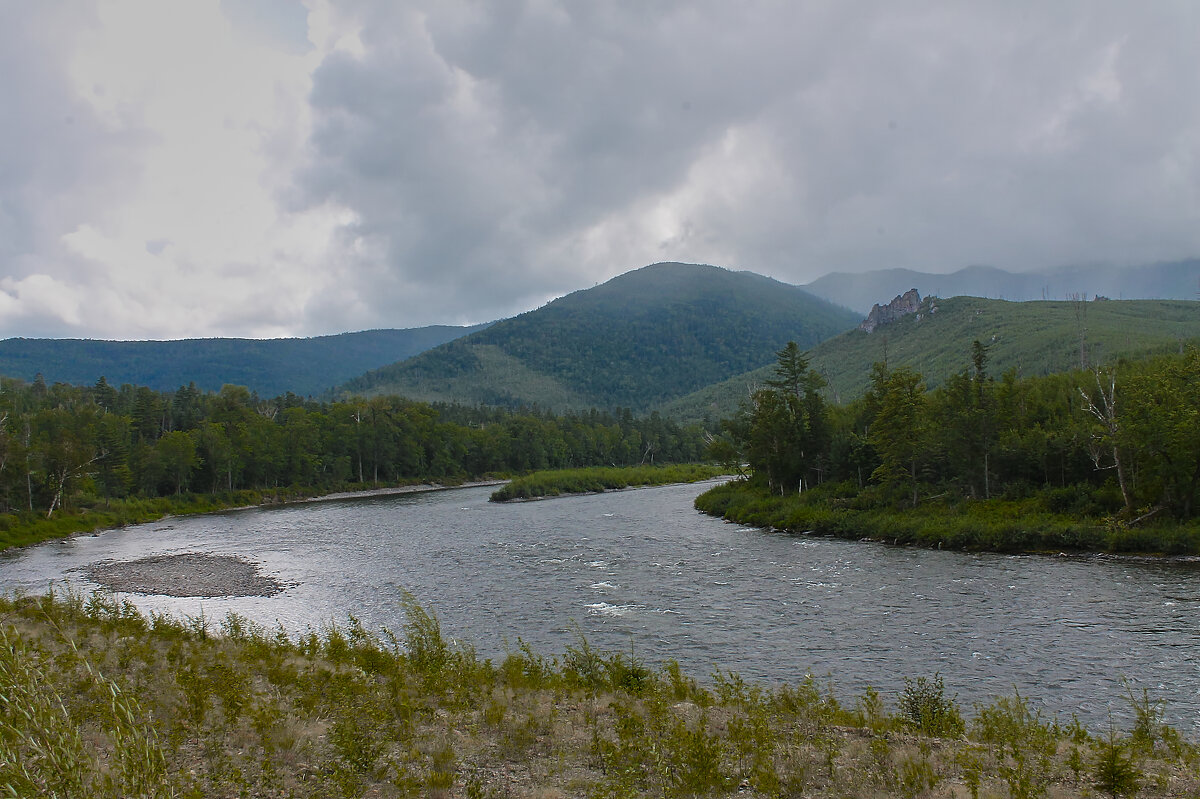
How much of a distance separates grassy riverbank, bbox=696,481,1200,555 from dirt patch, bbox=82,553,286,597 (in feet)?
116

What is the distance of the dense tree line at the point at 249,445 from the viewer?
234 ft

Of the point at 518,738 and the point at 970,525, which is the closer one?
the point at 518,738

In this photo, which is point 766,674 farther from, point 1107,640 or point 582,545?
point 582,545

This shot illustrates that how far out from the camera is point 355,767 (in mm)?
10172

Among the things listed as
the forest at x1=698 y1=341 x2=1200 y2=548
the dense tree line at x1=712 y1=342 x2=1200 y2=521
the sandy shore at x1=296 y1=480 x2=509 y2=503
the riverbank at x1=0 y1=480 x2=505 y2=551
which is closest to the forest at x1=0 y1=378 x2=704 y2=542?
the riverbank at x1=0 y1=480 x2=505 y2=551

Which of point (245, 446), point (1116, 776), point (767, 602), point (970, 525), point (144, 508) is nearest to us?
point (1116, 776)

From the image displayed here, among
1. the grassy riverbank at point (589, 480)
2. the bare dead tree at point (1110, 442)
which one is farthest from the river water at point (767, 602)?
the grassy riverbank at point (589, 480)

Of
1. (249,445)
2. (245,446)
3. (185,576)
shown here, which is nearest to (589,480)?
(249,445)

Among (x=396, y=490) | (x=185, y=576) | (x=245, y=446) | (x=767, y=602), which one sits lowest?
(x=767, y=602)

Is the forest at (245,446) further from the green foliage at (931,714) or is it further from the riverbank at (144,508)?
the green foliage at (931,714)

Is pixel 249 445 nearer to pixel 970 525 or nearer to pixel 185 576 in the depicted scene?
pixel 185 576

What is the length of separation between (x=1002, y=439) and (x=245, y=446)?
9665 cm

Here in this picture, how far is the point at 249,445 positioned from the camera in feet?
348

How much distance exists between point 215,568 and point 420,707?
118ft
